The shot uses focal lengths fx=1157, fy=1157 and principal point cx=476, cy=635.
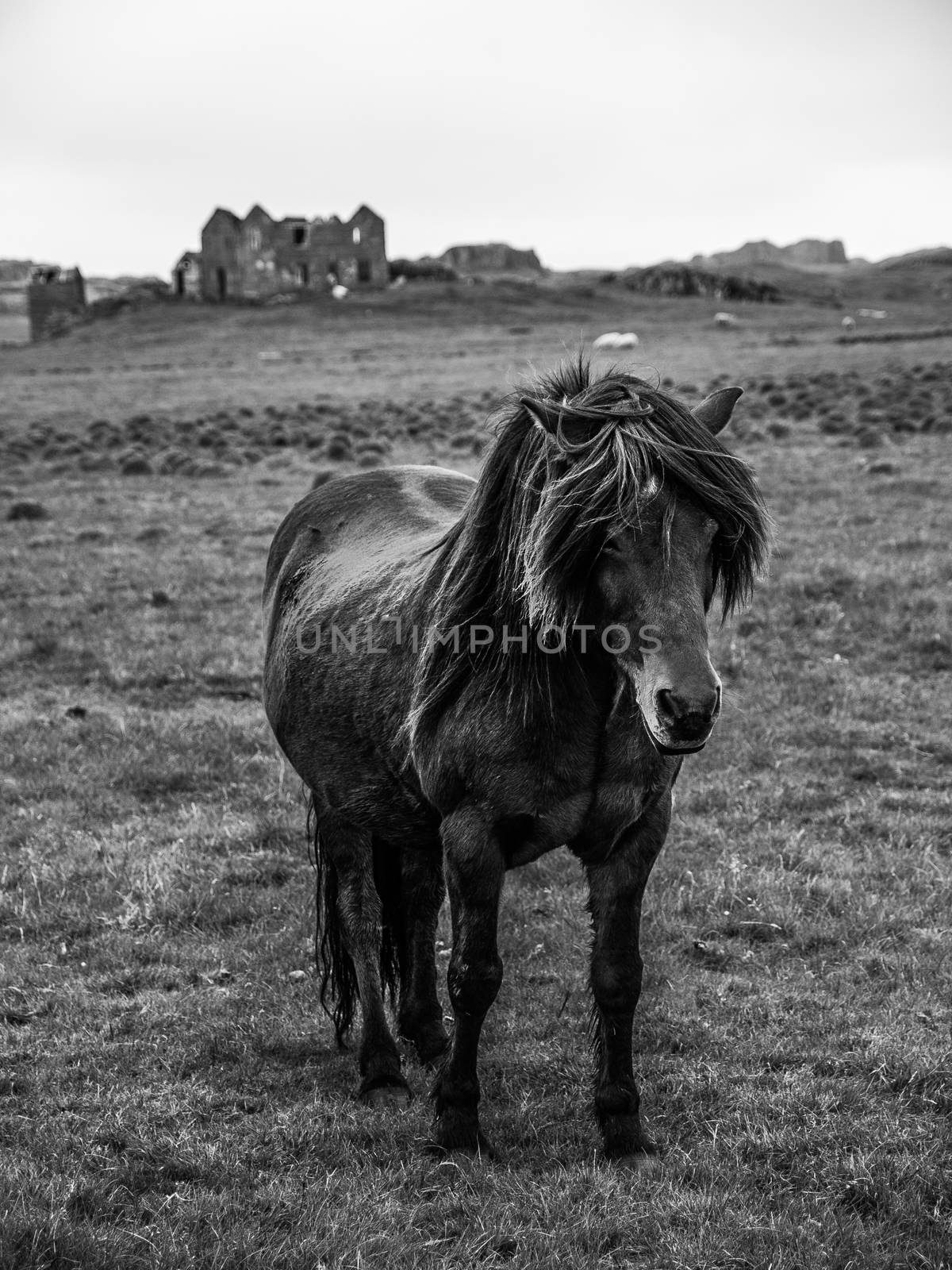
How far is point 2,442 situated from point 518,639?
24109mm

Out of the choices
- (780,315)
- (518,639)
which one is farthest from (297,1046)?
(780,315)

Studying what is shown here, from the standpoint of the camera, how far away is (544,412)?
3.62 m

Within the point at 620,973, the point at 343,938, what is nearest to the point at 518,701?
the point at 620,973

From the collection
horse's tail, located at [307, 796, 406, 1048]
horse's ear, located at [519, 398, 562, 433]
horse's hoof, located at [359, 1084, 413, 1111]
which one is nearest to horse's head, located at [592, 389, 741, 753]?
horse's ear, located at [519, 398, 562, 433]

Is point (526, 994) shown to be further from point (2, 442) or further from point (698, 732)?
point (2, 442)

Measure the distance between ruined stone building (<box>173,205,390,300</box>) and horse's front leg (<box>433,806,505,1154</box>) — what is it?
8837 cm

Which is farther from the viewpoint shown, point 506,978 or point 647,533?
point 506,978

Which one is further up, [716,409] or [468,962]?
[716,409]

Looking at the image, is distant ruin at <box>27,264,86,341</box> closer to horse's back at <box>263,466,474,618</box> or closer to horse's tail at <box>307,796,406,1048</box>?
horse's back at <box>263,466,474,618</box>

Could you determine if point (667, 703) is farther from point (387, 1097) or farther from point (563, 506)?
point (387, 1097)

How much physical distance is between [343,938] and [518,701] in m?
1.69

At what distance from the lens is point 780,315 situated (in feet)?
238

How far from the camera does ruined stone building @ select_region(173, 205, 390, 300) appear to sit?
3482 inches

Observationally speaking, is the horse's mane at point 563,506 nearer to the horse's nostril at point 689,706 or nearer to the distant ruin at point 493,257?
the horse's nostril at point 689,706
